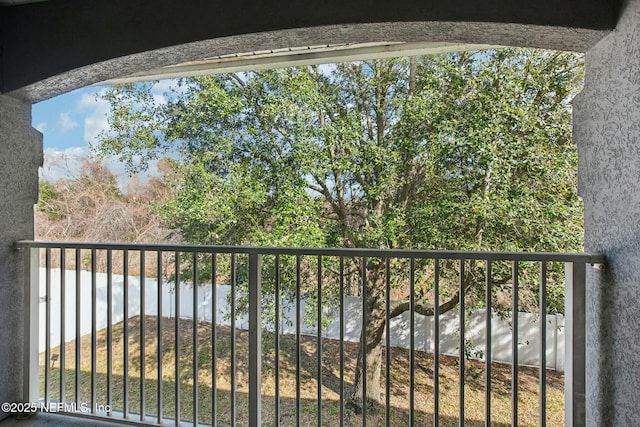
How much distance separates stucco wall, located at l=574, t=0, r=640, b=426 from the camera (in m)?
1.34

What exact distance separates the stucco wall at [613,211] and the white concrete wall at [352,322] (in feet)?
9.18

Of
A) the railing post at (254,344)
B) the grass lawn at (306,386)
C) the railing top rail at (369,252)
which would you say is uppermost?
the railing top rail at (369,252)

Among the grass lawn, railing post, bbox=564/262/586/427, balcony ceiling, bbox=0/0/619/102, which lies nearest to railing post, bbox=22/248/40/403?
balcony ceiling, bbox=0/0/619/102

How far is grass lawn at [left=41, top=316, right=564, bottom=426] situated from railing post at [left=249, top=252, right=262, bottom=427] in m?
2.16

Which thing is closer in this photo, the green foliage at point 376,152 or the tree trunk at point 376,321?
the green foliage at point 376,152

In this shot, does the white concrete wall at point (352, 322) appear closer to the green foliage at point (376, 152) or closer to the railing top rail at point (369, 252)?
the green foliage at point (376, 152)

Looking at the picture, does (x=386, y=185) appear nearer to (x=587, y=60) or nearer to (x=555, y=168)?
(x=555, y=168)

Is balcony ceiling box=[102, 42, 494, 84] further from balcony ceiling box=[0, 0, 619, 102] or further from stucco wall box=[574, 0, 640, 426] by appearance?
stucco wall box=[574, 0, 640, 426]

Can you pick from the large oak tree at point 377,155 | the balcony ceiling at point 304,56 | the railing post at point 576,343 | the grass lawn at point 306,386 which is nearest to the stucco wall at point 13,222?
the balcony ceiling at point 304,56

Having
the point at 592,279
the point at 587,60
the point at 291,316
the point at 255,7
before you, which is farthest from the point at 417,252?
the point at 291,316

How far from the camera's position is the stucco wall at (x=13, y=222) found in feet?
6.96

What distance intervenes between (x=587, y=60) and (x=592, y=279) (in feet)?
3.38

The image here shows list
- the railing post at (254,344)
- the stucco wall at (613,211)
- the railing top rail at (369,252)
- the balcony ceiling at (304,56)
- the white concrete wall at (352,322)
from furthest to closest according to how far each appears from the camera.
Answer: the white concrete wall at (352,322) < the balcony ceiling at (304,56) < the railing post at (254,344) < the railing top rail at (369,252) < the stucco wall at (613,211)

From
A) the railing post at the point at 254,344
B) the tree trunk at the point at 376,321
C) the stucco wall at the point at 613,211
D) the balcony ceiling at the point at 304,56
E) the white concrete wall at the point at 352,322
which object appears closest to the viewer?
the stucco wall at the point at 613,211
